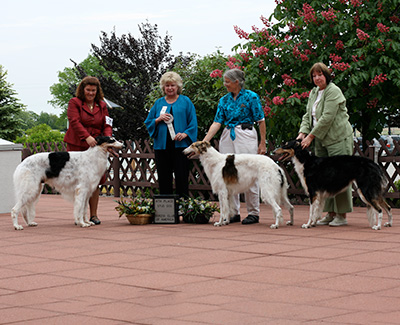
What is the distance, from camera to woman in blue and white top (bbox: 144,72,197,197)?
10.2m

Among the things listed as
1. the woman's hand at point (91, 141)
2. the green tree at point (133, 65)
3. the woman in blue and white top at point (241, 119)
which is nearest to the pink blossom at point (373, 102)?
the woman in blue and white top at point (241, 119)

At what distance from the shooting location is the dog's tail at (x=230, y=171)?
9750 mm

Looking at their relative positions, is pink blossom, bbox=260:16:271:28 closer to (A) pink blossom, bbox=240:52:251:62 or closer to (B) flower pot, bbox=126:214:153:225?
(A) pink blossom, bbox=240:52:251:62

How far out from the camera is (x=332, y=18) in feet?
40.5

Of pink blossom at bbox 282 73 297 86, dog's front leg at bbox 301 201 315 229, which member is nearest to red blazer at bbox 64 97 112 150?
dog's front leg at bbox 301 201 315 229

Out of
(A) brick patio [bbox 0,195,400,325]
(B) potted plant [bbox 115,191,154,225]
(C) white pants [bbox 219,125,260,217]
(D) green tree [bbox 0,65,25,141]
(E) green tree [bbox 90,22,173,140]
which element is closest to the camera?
(A) brick patio [bbox 0,195,400,325]

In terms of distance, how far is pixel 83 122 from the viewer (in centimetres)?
1036

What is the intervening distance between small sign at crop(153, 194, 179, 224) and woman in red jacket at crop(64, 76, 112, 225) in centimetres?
92

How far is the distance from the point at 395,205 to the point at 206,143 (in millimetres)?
4646

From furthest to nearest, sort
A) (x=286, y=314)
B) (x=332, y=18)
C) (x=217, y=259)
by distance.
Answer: (x=332, y=18)
(x=217, y=259)
(x=286, y=314)

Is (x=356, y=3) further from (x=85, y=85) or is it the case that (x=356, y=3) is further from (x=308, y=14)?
(x=85, y=85)

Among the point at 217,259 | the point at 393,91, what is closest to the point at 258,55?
the point at 393,91

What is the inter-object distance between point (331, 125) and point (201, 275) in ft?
13.3

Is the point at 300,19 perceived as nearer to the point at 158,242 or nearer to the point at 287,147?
the point at 287,147
